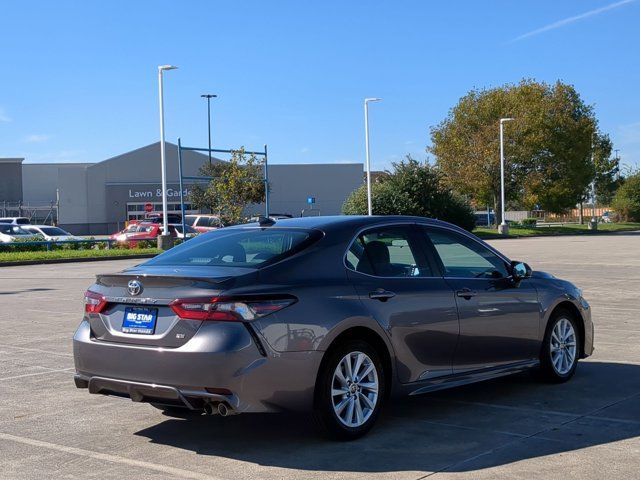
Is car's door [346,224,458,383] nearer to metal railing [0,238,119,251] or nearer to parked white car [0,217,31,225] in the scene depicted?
metal railing [0,238,119,251]

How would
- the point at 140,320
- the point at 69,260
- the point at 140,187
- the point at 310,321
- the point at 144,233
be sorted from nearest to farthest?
the point at 310,321 → the point at 140,320 → the point at 69,260 → the point at 144,233 → the point at 140,187

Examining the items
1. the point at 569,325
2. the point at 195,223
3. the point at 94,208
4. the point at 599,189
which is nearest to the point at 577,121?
the point at 599,189

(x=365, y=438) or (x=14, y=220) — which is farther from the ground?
(x=14, y=220)

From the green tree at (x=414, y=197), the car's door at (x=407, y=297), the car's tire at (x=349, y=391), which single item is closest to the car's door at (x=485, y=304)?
the car's door at (x=407, y=297)

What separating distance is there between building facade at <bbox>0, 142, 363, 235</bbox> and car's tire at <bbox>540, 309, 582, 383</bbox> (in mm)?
61400

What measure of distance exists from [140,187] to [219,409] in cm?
7186

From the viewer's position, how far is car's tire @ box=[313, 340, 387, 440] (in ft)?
19.4

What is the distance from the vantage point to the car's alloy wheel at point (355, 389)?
602cm

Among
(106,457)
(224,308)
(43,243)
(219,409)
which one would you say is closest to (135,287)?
(224,308)

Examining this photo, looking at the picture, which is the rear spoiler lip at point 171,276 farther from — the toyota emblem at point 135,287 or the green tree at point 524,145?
the green tree at point 524,145

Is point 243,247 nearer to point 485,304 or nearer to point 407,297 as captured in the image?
point 407,297

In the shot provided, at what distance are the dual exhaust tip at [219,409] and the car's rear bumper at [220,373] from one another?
35mm

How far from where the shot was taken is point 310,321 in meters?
5.80

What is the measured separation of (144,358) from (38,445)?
115 centimetres
